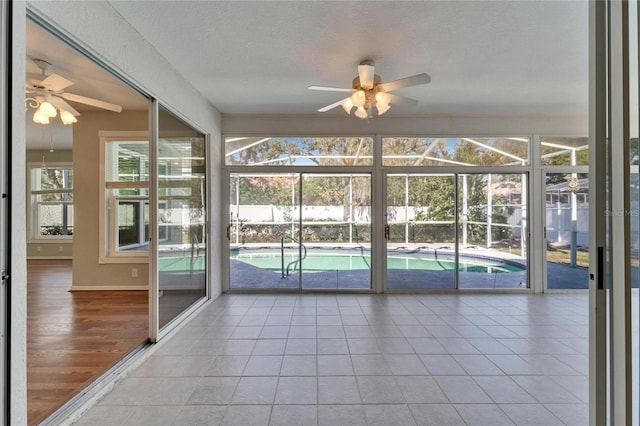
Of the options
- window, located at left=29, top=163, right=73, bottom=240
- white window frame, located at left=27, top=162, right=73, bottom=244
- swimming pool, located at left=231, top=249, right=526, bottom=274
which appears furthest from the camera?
window, located at left=29, top=163, right=73, bottom=240

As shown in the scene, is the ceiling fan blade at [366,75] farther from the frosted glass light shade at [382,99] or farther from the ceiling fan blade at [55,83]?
the ceiling fan blade at [55,83]

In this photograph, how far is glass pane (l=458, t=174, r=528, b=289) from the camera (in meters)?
5.20

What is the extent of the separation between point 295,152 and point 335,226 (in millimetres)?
1363

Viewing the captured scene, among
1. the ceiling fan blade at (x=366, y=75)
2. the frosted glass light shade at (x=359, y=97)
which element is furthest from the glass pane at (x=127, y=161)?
the ceiling fan blade at (x=366, y=75)

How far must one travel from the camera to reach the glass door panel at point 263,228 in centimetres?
517

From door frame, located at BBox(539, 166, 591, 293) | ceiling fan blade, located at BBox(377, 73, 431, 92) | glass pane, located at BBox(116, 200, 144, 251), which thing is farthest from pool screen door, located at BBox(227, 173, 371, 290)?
door frame, located at BBox(539, 166, 591, 293)

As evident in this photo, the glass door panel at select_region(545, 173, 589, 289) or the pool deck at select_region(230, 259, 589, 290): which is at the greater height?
the glass door panel at select_region(545, 173, 589, 289)

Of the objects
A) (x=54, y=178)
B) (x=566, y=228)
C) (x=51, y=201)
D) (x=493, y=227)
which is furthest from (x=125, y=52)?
(x=51, y=201)

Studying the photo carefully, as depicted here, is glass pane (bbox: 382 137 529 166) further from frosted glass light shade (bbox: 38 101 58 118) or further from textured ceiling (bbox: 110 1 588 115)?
frosted glass light shade (bbox: 38 101 58 118)

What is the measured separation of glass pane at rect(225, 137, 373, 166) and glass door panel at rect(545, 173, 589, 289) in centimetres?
302

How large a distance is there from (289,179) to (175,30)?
8.98 feet

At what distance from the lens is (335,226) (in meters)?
5.22

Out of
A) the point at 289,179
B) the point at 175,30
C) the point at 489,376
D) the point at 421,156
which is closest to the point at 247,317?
the point at 289,179

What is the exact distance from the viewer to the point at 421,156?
5.16m
